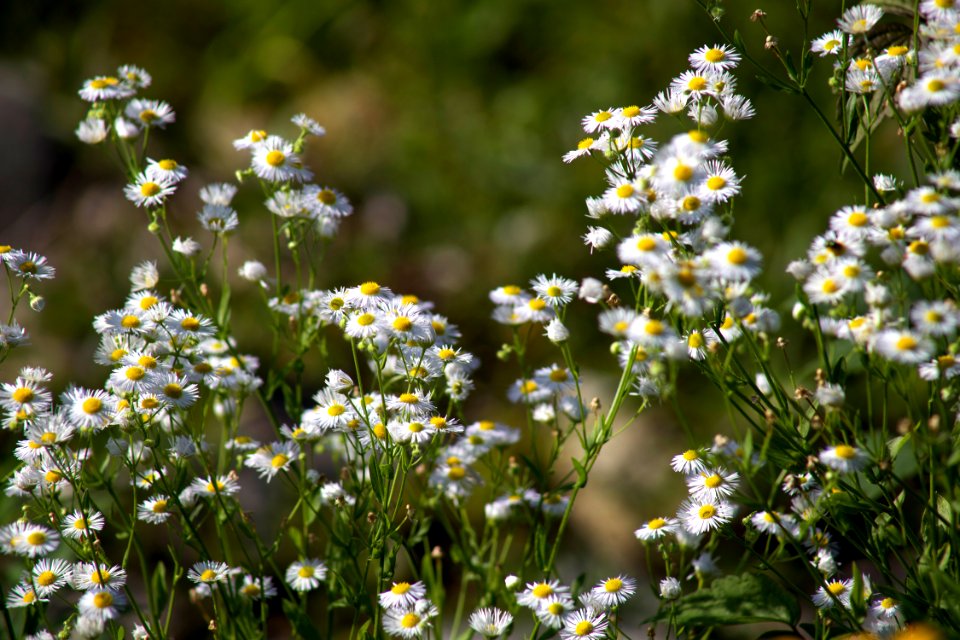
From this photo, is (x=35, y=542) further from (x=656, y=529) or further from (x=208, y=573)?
(x=656, y=529)

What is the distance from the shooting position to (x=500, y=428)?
1.12 metres

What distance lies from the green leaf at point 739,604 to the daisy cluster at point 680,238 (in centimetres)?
→ 19

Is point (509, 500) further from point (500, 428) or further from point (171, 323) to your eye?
point (171, 323)

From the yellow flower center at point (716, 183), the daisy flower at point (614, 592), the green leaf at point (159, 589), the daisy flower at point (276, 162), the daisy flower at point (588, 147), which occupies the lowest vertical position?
the daisy flower at point (614, 592)

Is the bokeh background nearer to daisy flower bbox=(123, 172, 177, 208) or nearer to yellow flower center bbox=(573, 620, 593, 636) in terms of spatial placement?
yellow flower center bbox=(573, 620, 593, 636)

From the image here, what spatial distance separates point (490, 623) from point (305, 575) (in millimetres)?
213

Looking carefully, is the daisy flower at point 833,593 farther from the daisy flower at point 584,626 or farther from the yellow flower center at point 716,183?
the yellow flower center at point 716,183

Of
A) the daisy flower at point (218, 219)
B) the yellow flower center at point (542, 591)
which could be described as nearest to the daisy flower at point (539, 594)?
the yellow flower center at point (542, 591)

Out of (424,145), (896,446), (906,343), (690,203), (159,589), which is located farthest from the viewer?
(424,145)

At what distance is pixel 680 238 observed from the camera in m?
0.78

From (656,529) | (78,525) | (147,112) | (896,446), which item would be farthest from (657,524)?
(147,112)

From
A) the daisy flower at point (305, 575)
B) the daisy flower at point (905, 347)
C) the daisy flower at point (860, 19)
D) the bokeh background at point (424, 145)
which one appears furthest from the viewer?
the bokeh background at point (424, 145)

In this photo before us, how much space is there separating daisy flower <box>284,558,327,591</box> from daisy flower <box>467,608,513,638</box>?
6.9 inches

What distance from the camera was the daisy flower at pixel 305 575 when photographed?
38.5 inches
